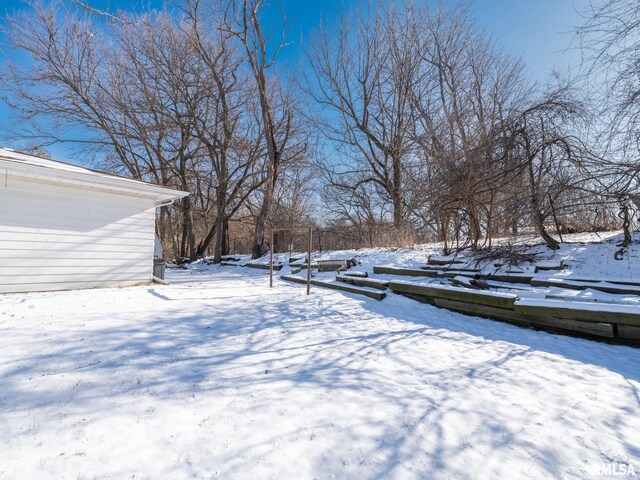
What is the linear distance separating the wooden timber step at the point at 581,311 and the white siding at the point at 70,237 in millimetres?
7161

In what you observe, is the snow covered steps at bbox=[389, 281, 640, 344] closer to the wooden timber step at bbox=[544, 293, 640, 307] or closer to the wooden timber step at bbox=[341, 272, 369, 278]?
the wooden timber step at bbox=[544, 293, 640, 307]

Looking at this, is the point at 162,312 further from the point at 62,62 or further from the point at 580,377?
the point at 62,62

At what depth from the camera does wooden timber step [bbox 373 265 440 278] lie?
20.7ft

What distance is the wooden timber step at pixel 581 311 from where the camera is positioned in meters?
3.28

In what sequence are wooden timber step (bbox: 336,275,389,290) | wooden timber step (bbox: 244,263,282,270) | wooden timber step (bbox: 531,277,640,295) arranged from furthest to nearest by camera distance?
1. wooden timber step (bbox: 244,263,282,270)
2. wooden timber step (bbox: 336,275,389,290)
3. wooden timber step (bbox: 531,277,640,295)

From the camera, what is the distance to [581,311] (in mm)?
3541

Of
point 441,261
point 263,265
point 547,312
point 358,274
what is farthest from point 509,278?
point 263,265

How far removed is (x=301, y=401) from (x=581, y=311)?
3447 millimetres

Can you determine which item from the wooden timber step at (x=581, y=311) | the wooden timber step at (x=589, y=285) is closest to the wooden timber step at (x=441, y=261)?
the wooden timber step at (x=589, y=285)

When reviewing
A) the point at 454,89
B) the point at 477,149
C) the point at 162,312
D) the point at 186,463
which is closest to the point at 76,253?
the point at 162,312

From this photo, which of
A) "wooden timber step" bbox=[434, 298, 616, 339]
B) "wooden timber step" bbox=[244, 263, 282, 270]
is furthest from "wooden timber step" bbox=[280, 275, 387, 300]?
"wooden timber step" bbox=[244, 263, 282, 270]

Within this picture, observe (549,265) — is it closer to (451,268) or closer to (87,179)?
(451,268)

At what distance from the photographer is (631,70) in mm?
3918

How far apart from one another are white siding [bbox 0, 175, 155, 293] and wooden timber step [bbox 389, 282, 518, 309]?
18.1ft
